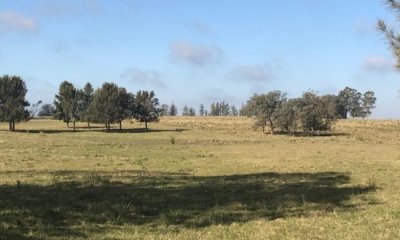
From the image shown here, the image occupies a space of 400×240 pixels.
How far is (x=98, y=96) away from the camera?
369 ft

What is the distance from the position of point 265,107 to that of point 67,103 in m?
43.7

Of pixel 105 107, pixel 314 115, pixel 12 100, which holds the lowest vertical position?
pixel 314 115

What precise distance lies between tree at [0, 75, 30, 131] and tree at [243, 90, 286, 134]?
1785 inches

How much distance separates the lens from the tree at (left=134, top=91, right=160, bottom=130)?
118 m

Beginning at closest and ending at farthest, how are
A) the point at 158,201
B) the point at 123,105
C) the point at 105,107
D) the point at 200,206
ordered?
1. the point at 200,206
2. the point at 158,201
3. the point at 105,107
4. the point at 123,105

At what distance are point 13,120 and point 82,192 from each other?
312 feet

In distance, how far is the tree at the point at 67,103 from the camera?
11531 centimetres

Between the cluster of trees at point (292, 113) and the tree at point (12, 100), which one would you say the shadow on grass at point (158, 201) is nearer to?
the cluster of trees at point (292, 113)

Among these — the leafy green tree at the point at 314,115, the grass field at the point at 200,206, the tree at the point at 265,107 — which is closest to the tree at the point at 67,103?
the tree at the point at 265,107

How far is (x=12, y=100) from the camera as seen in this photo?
348 feet

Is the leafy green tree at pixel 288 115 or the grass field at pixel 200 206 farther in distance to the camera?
the leafy green tree at pixel 288 115

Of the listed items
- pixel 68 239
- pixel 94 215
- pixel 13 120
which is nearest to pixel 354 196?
pixel 94 215

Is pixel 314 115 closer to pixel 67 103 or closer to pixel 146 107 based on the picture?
pixel 146 107

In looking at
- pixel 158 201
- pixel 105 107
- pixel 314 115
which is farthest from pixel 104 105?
pixel 158 201
